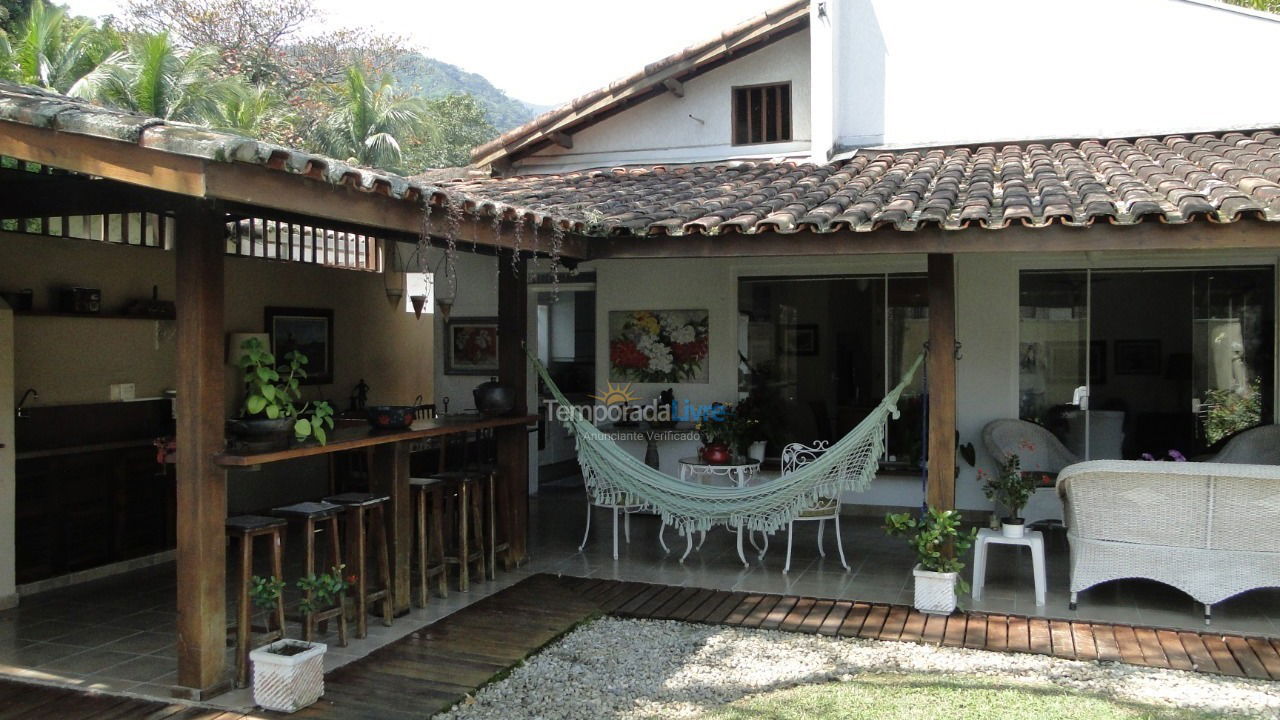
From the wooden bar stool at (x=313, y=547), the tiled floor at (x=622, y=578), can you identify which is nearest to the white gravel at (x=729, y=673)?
the tiled floor at (x=622, y=578)

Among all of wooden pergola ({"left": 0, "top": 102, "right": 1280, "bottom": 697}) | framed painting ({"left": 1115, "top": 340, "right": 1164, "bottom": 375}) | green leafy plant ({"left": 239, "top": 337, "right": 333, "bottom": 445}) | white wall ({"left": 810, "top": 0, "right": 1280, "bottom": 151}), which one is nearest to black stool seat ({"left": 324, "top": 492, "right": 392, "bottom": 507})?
wooden pergola ({"left": 0, "top": 102, "right": 1280, "bottom": 697})

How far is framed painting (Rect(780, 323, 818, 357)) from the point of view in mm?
7184

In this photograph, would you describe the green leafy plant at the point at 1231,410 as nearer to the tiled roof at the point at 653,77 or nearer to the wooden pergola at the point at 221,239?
the wooden pergola at the point at 221,239

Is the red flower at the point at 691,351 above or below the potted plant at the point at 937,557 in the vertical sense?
above

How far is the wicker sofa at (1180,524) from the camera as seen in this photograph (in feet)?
14.0

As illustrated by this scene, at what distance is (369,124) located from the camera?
1656 centimetres

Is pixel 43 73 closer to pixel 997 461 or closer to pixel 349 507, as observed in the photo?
pixel 349 507

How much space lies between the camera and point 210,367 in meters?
3.53

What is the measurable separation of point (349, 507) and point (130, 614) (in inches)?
56.1

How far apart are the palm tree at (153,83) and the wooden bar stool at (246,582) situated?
9.77 m

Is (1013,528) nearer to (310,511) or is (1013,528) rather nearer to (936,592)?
(936,592)

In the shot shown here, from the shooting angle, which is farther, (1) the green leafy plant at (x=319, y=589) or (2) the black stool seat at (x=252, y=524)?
(1) the green leafy plant at (x=319, y=589)

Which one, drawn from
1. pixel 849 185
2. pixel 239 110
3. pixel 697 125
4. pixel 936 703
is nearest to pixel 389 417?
pixel 936 703

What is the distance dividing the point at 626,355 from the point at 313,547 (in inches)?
152
